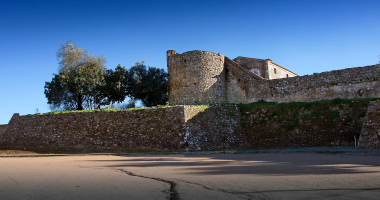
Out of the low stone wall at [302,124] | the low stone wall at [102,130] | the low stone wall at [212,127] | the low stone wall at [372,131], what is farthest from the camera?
the low stone wall at [102,130]

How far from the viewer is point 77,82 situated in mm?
29938

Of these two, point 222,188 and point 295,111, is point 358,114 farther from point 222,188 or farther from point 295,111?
point 222,188

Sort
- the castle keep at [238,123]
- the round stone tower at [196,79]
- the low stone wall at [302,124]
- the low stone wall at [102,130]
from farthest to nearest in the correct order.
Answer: the round stone tower at [196,79] → the low stone wall at [102,130] → the castle keep at [238,123] → the low stone wall at [302,124]

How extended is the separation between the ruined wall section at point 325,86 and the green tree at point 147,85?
11.5m

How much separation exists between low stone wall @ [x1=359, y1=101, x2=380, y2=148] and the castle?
22.4ft

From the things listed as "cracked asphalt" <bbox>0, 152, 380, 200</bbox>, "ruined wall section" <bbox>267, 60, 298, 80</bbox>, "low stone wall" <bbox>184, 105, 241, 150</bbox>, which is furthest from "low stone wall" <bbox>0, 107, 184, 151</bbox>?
"ruined wall section" <bbox>267, 60, 298, 80</bbox>

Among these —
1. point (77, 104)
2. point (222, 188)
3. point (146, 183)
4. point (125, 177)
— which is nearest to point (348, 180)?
point (222, 188)

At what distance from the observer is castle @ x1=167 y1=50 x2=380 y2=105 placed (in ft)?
73.6

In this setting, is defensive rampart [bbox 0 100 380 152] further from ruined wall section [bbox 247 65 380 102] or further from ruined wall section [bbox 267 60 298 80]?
ruined wall section [bbox 267 60 298 80]

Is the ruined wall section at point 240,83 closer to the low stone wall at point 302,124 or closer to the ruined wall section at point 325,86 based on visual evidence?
the ruined wall section at point 325,86

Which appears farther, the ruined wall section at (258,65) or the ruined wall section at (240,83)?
the ruined wall section at (258,65)

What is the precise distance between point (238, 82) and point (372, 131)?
15.5 meters

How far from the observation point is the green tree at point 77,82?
3016 centimetres

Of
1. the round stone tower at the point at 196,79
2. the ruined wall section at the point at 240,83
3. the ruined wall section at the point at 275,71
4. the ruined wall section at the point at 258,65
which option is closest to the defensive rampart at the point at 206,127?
the ruined wall section at the point at 240,83
